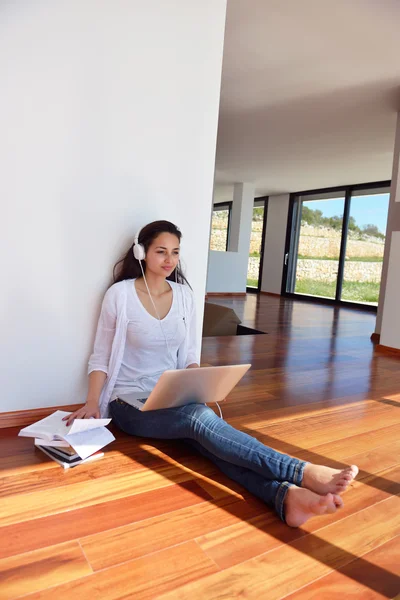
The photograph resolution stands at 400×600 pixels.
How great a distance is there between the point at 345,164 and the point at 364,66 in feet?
11.8

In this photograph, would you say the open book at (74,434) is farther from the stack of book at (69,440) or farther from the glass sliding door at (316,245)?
the glass sliding door at (316,245)

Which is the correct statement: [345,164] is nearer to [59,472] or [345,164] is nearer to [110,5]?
[110,5]

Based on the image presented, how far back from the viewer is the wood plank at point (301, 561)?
1065 millimetres

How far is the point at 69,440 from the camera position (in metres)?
1.63

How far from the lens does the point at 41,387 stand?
201cm

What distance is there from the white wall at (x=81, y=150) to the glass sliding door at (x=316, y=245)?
748cm

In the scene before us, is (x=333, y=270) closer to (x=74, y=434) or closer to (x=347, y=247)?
(x=347, y=247)

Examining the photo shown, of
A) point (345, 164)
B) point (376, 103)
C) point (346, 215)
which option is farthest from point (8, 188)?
point (346, 215)

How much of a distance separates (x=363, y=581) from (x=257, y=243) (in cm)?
1068

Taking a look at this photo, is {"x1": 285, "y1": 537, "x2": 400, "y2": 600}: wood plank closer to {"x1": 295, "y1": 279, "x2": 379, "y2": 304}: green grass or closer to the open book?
the open book

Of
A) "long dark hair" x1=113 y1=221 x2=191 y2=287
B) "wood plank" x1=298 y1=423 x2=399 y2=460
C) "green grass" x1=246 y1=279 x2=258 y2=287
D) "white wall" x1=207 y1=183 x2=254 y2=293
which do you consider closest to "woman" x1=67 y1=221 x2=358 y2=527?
"long dark hair" x1=113 y1=221 x2=191 y2=287

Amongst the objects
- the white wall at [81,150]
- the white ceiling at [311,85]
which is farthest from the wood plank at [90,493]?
the white ceiling at [311,85]

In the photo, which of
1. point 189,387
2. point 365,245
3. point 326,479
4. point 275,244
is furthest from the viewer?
point 275,244

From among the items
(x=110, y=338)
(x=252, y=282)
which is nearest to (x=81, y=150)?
(x=110, y=338)
